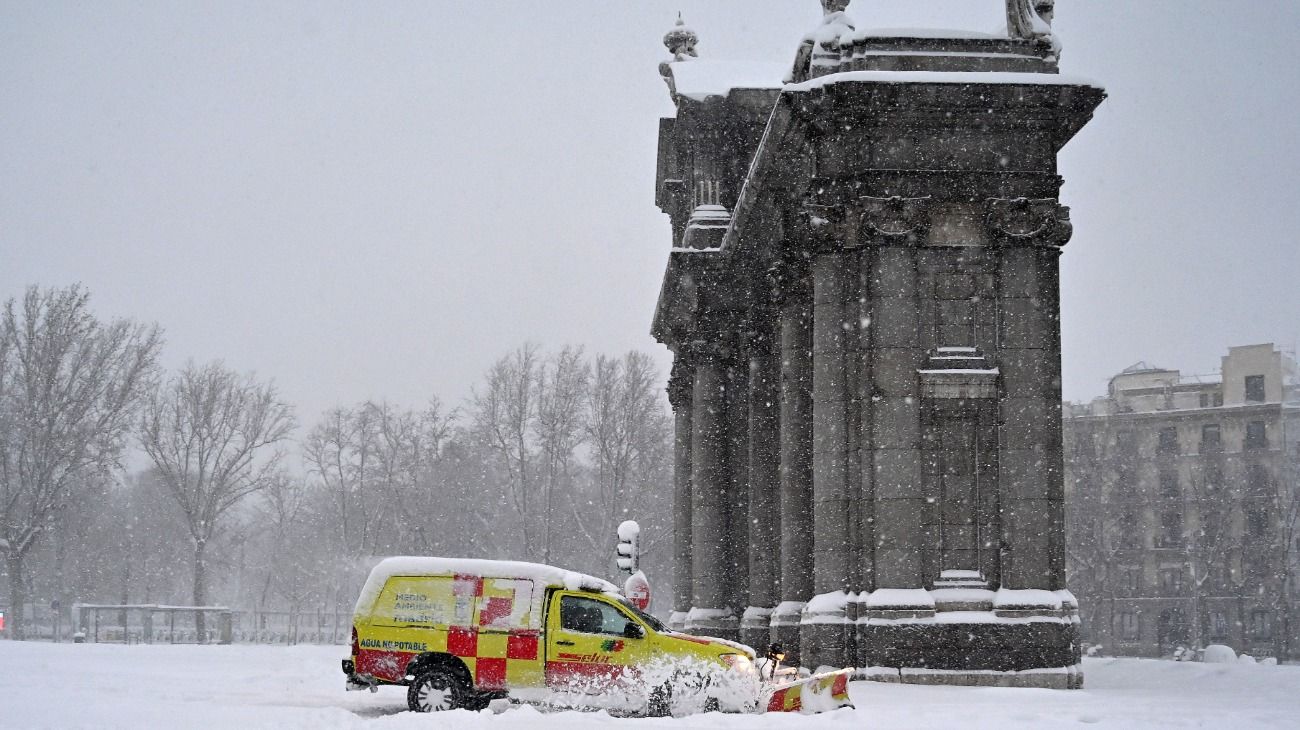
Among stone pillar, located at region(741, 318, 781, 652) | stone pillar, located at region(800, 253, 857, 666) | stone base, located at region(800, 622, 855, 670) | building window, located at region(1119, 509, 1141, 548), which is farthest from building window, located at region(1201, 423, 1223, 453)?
stone base, located at region(800, 622, 855, 670)

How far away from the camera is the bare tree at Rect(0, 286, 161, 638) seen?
5869cm

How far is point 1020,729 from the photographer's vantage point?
49.3 feet

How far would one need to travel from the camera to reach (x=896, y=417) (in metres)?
23.5

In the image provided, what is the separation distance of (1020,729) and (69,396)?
172 feet

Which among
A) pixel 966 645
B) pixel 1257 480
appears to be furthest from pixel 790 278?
pixel 1257 480

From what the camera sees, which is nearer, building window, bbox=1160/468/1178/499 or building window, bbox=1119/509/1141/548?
building window, bbox=1119/509/1141/548

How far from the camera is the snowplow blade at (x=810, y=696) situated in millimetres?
16969

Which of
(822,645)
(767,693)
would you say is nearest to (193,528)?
(822,645)

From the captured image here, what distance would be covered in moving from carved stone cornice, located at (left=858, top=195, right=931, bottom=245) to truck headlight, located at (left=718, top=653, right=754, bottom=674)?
8559 mm

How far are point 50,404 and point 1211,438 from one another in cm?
6149

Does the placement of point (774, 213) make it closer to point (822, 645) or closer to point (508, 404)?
point (822, 645)

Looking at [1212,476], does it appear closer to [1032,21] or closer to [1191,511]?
[1191,511]

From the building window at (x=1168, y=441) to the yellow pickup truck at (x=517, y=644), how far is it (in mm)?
72084

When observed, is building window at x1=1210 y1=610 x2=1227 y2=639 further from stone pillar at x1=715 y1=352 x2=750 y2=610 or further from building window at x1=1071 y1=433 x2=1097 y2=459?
stone pillar at x1=715 y1=352 x2=750 y2=610
